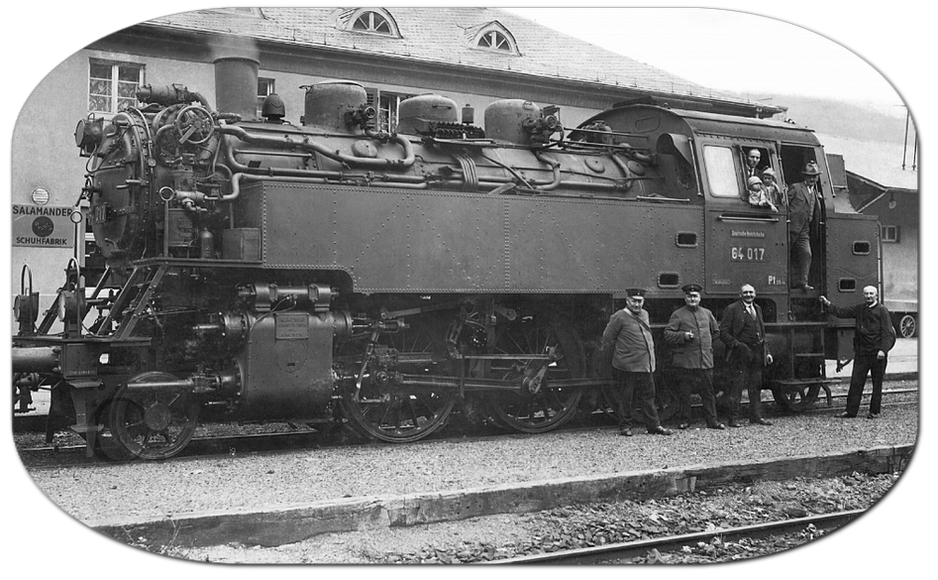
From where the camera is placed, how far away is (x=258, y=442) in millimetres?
8688

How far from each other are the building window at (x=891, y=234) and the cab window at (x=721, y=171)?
36.3ft

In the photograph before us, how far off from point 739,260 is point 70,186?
956 cm

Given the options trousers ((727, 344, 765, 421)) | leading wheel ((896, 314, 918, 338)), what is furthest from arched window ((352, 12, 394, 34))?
leading wheel ((896, 314, 918, 338))

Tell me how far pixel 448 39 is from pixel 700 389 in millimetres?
9842

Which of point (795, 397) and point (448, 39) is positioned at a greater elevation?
point (448, 39)

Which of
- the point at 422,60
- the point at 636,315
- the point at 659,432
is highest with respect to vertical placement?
the point at 422,60

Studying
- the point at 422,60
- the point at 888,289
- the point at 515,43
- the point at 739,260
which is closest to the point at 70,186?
the point at 422,60

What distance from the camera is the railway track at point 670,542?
5355 mm

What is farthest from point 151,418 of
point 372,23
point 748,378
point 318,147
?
point 372,23

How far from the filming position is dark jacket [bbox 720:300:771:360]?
10125 millimetres

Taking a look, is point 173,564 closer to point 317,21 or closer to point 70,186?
point 70,186

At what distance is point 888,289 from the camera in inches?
802

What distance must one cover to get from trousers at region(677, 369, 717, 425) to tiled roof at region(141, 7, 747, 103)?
758 centimetres

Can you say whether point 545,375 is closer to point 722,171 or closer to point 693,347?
point 693,347
